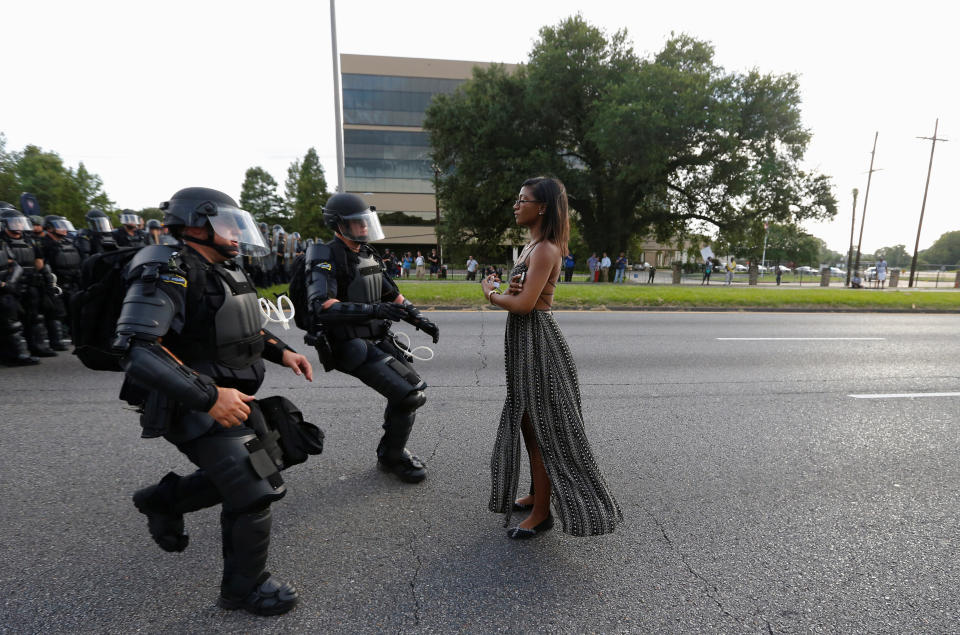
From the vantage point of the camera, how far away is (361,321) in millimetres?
3115

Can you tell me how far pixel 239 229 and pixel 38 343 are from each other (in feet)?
23.7

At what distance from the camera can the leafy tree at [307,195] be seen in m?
43.8

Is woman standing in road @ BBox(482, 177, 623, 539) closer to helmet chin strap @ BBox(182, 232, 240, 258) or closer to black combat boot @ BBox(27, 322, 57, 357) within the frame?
helmet chin strap @ BBox(182, 232, 240, 258)

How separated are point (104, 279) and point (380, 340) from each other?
5.50ft

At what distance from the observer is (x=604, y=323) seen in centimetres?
1055

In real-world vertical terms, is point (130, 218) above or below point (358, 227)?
above

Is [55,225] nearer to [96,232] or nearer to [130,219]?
[130,219]

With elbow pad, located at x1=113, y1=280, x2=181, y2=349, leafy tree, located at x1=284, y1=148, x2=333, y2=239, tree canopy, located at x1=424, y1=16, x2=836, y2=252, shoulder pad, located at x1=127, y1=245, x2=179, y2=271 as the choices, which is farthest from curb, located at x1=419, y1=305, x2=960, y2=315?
leafy tree, located at x1=284, y1=148, x2=333, y2=239

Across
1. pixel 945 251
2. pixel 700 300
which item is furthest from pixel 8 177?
pixel 945 251

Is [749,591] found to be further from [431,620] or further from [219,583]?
[219,583]

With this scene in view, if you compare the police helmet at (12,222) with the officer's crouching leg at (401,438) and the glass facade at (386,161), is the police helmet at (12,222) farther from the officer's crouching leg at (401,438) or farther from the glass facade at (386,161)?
the glass facade at (386,161)

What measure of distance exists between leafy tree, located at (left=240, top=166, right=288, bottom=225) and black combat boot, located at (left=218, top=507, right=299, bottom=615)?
5659 centimetres

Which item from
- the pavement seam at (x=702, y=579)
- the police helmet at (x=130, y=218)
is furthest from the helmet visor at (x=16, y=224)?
the pavement seam at (x=702, y=579)

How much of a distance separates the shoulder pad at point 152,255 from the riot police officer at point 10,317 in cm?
649
